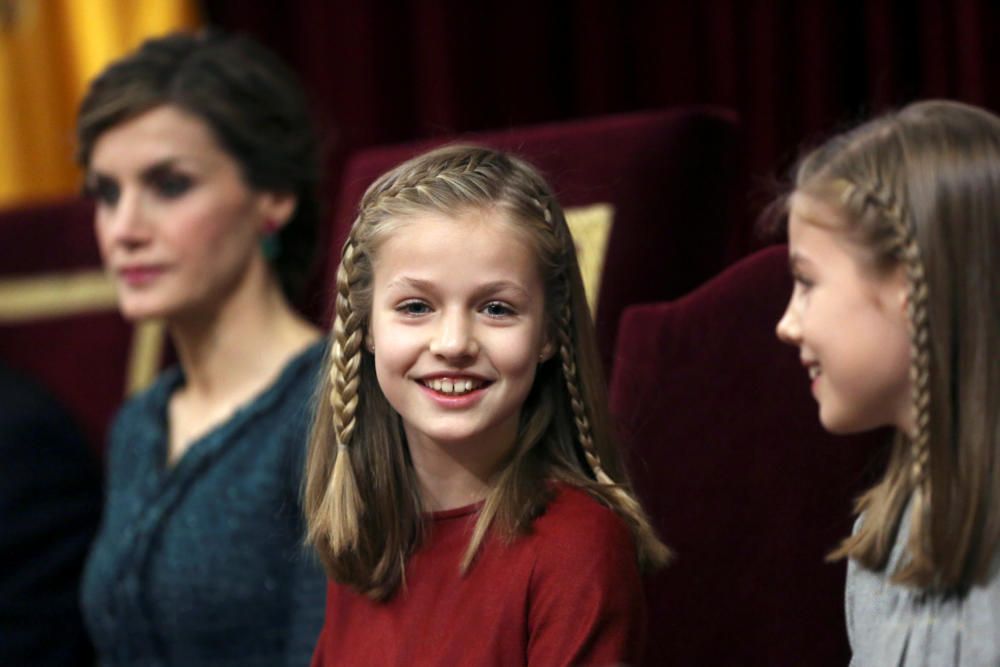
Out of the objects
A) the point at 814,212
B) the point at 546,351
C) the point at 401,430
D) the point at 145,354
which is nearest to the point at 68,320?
the point at 145,354

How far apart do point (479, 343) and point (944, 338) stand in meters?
0.35

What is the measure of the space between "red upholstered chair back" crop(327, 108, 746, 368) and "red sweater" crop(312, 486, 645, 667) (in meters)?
0.46

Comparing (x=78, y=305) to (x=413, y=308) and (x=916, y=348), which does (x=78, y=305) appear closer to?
(x=413, y=308)

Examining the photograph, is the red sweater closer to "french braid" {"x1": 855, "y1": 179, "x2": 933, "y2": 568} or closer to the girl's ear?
the girl's ear

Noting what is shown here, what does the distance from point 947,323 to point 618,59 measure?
1.33 m

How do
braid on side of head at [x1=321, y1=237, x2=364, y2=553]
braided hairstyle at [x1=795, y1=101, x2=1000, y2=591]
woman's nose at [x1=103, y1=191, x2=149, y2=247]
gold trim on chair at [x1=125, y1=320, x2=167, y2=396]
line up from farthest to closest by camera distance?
gold trim on chair at [x1=125, y1=320, x2=167, y2=396], woman's nose at [x1=103, y1=191, x2=149, y2=247], braid on side of head at [x1=321, y1=237, x2=364, y2=553], braided hairstyle at [x1=795, y1=101, x2=1000, y2=591]

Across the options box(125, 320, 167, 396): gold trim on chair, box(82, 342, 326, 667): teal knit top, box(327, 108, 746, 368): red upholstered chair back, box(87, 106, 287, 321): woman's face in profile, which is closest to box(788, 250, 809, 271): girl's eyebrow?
box(327, 108, 746, 368): red upholstered chair back

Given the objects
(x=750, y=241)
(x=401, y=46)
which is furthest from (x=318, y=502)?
(x=401, y=46)

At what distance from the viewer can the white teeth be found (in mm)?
1172

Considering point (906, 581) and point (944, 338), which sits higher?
point (944, 338)

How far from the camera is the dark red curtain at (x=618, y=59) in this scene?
1.97 metres

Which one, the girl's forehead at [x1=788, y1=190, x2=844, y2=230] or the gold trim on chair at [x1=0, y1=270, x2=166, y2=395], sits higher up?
the girl's forehead at [x1=788, y1=190, x2=844, y2=230]

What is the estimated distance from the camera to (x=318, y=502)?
130 cm

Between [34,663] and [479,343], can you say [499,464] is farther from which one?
[34,663]
